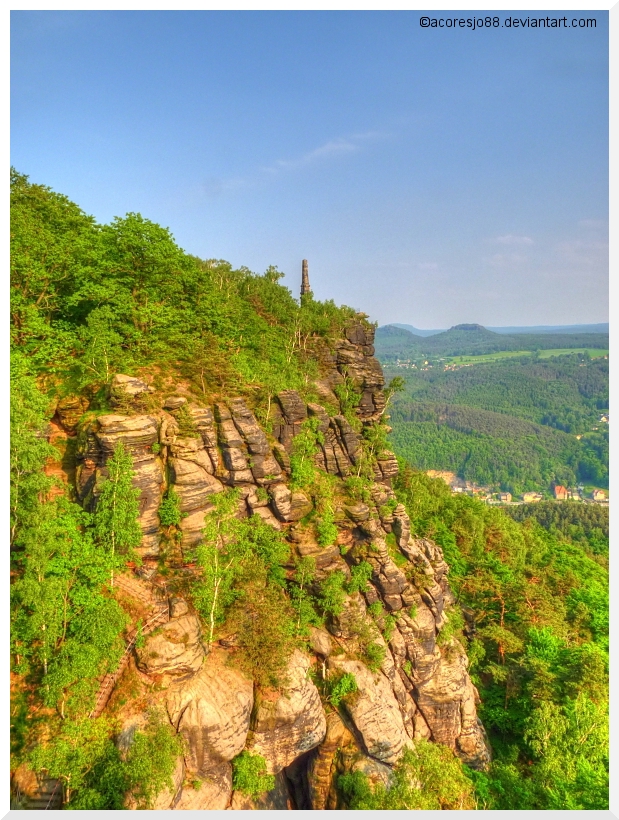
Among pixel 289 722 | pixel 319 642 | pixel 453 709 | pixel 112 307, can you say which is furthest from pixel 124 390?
pixel 453 709

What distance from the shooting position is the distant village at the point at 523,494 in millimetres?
160625

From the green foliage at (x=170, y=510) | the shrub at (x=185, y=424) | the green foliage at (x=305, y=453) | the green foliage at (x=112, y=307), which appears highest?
the green foliage at (x=112, y=307)

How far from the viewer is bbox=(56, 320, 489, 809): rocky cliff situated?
15664 millimetres

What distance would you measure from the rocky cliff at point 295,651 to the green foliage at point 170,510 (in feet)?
0.98

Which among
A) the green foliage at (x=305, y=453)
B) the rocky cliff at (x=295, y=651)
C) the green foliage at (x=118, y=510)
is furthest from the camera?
the green foliage at (x=305, y=453)

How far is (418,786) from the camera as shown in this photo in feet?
65.9

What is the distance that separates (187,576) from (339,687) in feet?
31.7

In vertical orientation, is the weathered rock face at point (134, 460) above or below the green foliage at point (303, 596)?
above

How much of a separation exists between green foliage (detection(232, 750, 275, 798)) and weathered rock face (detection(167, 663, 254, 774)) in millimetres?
478

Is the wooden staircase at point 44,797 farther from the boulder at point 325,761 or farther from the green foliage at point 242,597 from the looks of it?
the boulder at point 325,761

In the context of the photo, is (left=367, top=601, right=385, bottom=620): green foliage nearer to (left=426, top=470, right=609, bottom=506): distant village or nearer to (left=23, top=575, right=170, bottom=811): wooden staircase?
(left=23, top=575, right=170, bottom=811): wooden staircase

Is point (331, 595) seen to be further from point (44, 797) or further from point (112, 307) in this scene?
point (112, 307)

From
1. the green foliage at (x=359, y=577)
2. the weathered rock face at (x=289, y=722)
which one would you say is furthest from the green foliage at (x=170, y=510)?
the green foliage at (x=359, y=577)

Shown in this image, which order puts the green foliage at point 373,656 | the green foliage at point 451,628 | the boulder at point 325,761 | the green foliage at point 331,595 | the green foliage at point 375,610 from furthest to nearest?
the green foliage at point 451,628, the green foliage at point 375,610, the green foliage at point 373,656, the green foliage at point 331,595, the boulder at point 325,761
